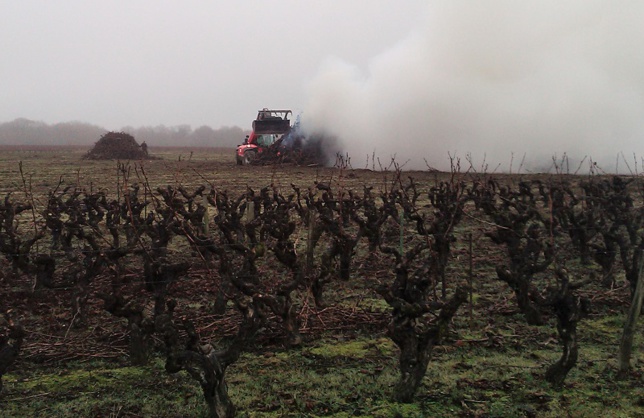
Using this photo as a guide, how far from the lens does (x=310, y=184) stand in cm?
1972

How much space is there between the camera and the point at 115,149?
134ft

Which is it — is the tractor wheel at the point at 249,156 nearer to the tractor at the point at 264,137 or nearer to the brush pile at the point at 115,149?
the tractor at the point at 264,137

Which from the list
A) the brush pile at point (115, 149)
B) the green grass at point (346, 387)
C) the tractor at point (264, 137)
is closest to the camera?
the green grass at point (346, 387)

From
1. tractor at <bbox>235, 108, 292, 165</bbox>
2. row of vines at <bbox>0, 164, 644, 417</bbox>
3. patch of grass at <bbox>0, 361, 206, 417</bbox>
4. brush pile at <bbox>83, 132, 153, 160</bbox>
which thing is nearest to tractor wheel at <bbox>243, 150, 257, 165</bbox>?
tractor at <bbox>235, 108, 292, 165</bbox>

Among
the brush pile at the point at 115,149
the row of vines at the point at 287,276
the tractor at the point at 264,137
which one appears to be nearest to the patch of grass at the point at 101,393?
the row of vines at the point at 287,276

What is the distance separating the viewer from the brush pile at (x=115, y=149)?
131 feet

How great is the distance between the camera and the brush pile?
40.1m

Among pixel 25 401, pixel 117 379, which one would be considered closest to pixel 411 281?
pixel 117 379

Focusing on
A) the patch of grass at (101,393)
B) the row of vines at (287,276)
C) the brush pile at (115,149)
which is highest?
the brush pile at (115,149)

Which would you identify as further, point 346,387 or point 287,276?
point 287,276

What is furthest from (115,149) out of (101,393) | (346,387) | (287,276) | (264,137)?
(346,387)

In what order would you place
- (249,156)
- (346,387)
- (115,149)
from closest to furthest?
(346,387) → (249,156) → (115,149)

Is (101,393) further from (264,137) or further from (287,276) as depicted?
(264,137)

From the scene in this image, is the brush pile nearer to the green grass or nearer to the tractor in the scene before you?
the tractor
